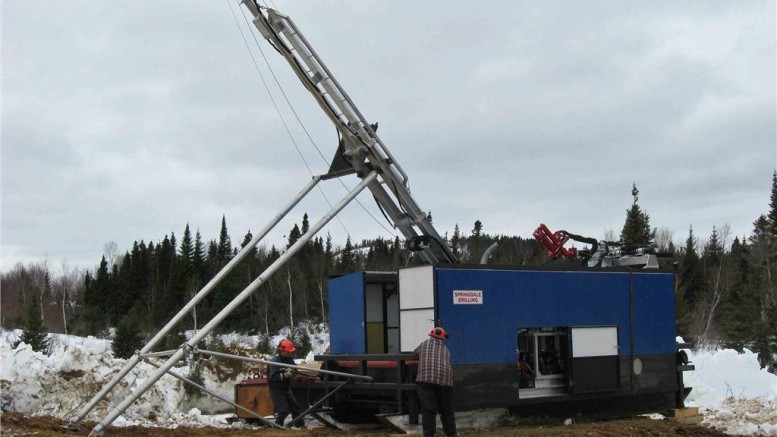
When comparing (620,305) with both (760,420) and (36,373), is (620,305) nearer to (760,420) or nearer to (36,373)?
(760,420)

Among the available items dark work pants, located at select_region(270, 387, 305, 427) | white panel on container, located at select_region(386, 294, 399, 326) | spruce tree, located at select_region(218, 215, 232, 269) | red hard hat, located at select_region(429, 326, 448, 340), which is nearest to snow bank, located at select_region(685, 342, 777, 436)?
red hard hat, located at select_region(429, 326, 448, 340)

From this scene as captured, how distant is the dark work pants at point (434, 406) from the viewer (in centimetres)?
1056

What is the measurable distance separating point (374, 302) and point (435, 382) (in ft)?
10.8

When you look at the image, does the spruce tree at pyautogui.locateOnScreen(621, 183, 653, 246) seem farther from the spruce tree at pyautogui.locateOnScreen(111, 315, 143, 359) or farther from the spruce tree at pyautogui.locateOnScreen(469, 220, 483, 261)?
the spruce tree at pyautogui.locateOnScreen(111, 315, 143, 359)

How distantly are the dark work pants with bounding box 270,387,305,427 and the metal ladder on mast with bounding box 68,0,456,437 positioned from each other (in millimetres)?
1787

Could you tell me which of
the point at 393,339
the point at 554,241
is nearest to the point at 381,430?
the point at 393,339

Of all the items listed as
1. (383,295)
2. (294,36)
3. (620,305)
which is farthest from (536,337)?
(294,36)

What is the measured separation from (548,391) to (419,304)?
2860mm

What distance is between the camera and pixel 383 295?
1370 centimetres

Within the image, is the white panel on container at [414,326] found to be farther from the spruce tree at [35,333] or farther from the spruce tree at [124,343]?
the spruce tree at [124,343]

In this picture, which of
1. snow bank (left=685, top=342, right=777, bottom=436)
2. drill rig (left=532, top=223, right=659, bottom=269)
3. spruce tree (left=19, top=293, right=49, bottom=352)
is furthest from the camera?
spruce tree (left=19, top=293, right=49, bottom=352)

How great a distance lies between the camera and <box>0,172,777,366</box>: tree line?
3941 centimetres

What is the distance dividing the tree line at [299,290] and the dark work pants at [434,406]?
23.2 meters

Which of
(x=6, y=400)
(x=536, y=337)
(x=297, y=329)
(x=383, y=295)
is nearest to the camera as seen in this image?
(x=536, y=337)
